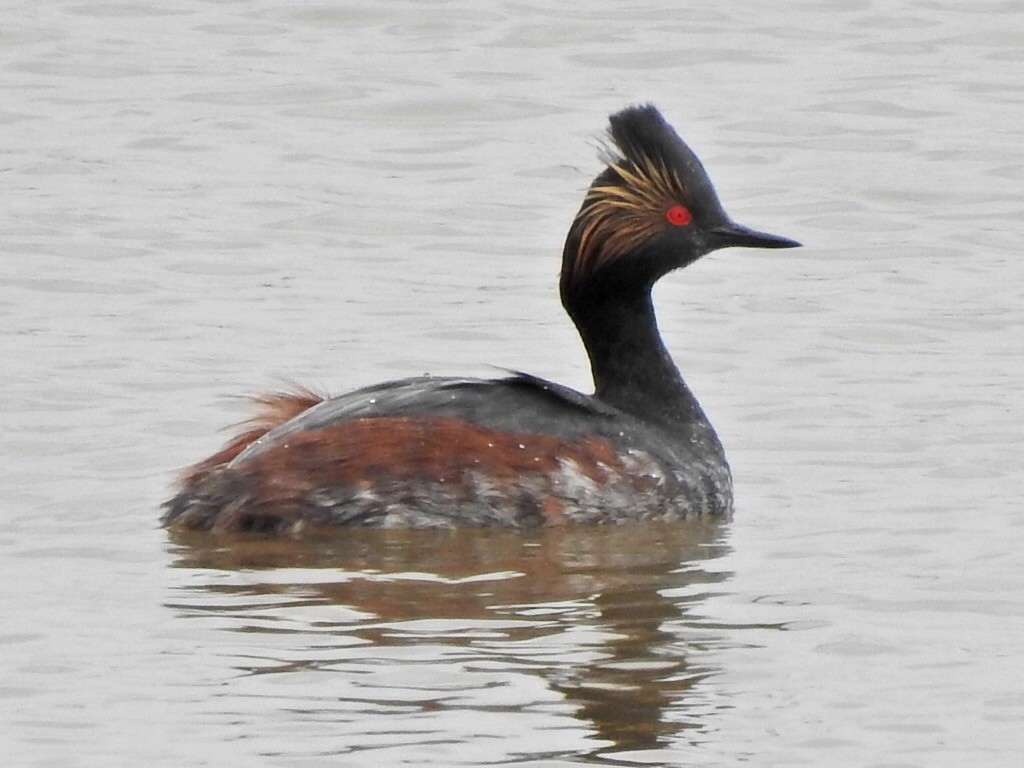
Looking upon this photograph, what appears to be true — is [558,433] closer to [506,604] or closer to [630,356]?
[630,356]

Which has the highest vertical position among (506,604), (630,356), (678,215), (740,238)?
(678,215)

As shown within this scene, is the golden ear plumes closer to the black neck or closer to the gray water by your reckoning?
the black neck

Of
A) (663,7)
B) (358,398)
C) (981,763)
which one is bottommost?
(981,763)

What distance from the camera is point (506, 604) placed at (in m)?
8.67

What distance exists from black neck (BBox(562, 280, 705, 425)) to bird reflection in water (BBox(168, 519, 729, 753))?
709mm

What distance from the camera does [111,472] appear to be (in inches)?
416

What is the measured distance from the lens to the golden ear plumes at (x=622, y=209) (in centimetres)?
1038

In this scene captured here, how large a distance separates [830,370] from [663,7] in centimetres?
857

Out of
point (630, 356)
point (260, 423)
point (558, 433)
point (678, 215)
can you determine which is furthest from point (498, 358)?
point (558, 433)

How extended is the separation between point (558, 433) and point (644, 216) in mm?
1077

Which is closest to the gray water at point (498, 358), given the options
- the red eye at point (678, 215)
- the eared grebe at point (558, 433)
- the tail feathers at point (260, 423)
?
the eared grebe at point (558, 433)

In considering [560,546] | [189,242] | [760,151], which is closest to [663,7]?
[760,151]

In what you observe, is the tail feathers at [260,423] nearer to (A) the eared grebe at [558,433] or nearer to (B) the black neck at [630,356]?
(A) the eared grebe at [558,433]

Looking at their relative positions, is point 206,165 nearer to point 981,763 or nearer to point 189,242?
point 189,242
